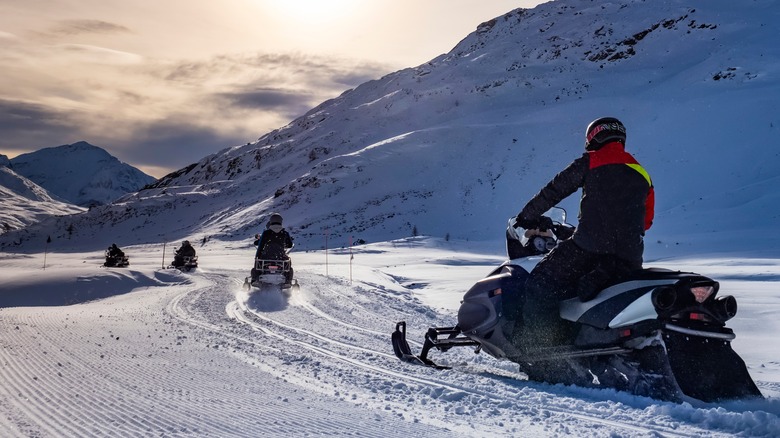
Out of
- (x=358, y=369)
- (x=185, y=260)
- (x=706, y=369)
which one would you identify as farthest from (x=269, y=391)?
(x=185, y=260)

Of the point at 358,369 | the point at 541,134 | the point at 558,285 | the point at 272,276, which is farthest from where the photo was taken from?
the point at 541,134

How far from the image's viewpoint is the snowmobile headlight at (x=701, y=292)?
4043 millimetres

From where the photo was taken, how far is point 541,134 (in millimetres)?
54625

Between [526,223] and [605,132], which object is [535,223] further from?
[605,132]

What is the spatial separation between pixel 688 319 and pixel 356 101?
114 metres

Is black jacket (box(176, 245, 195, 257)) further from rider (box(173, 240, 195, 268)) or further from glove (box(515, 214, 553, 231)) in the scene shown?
glove (box(515, 214, 553, 231))

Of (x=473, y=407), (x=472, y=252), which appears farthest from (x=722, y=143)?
(x=473, y=407)

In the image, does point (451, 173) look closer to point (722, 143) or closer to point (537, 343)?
point (722, 143)

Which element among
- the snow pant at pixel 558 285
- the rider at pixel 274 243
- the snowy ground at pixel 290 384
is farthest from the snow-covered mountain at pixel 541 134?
the snow pant at pixel 558 285

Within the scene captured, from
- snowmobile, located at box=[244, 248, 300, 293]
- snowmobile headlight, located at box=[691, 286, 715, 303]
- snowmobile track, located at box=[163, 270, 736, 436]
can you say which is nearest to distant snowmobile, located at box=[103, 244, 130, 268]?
snowmobile, located at box=[244, 248, 300, 293]

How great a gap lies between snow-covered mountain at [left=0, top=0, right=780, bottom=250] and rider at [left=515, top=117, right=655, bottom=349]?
21.2 m

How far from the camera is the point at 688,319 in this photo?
13.4 ft

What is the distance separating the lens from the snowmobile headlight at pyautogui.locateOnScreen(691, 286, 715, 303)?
404 cm

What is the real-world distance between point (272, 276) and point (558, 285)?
11279 millimetres
